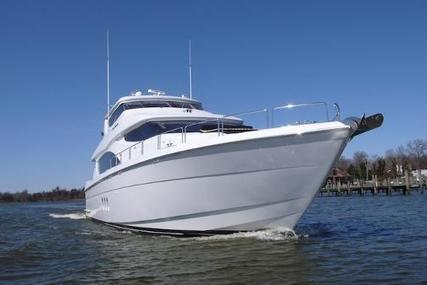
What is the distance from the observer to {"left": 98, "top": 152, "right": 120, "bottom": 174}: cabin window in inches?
646

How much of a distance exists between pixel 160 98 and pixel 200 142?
6419 millimetres

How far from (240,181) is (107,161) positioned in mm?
8254

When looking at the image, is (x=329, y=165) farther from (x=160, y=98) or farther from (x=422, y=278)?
(x=160, y=98)

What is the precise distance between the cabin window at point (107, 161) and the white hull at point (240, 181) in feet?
13.4

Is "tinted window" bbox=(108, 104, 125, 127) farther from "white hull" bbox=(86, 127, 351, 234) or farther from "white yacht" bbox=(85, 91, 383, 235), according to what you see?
"white hull" bbox=(86, 127, 351, 234)

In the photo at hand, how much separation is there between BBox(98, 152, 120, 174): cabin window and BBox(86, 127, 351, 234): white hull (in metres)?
4.08

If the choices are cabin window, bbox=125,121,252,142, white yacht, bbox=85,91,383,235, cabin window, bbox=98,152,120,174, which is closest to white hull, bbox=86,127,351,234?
white yacht, bbox=85,91,383,235

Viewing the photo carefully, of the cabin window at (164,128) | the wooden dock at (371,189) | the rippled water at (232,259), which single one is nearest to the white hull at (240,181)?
the rippled water at (232,259)

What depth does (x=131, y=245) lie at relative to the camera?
11992mm

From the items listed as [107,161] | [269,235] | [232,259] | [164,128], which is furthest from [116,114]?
[232,259]

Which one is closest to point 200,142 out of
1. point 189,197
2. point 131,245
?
point 189,197

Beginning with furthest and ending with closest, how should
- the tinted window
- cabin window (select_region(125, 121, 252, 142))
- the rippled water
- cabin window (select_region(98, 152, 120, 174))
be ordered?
1. the tinted window
2. cabin window (select_region(98, 152, 120, 174))
3. cabin window (select_region(125, 121, 252, 142))
4. the rippled water

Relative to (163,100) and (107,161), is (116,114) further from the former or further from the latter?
(163,100)

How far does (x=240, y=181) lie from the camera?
10.8m
